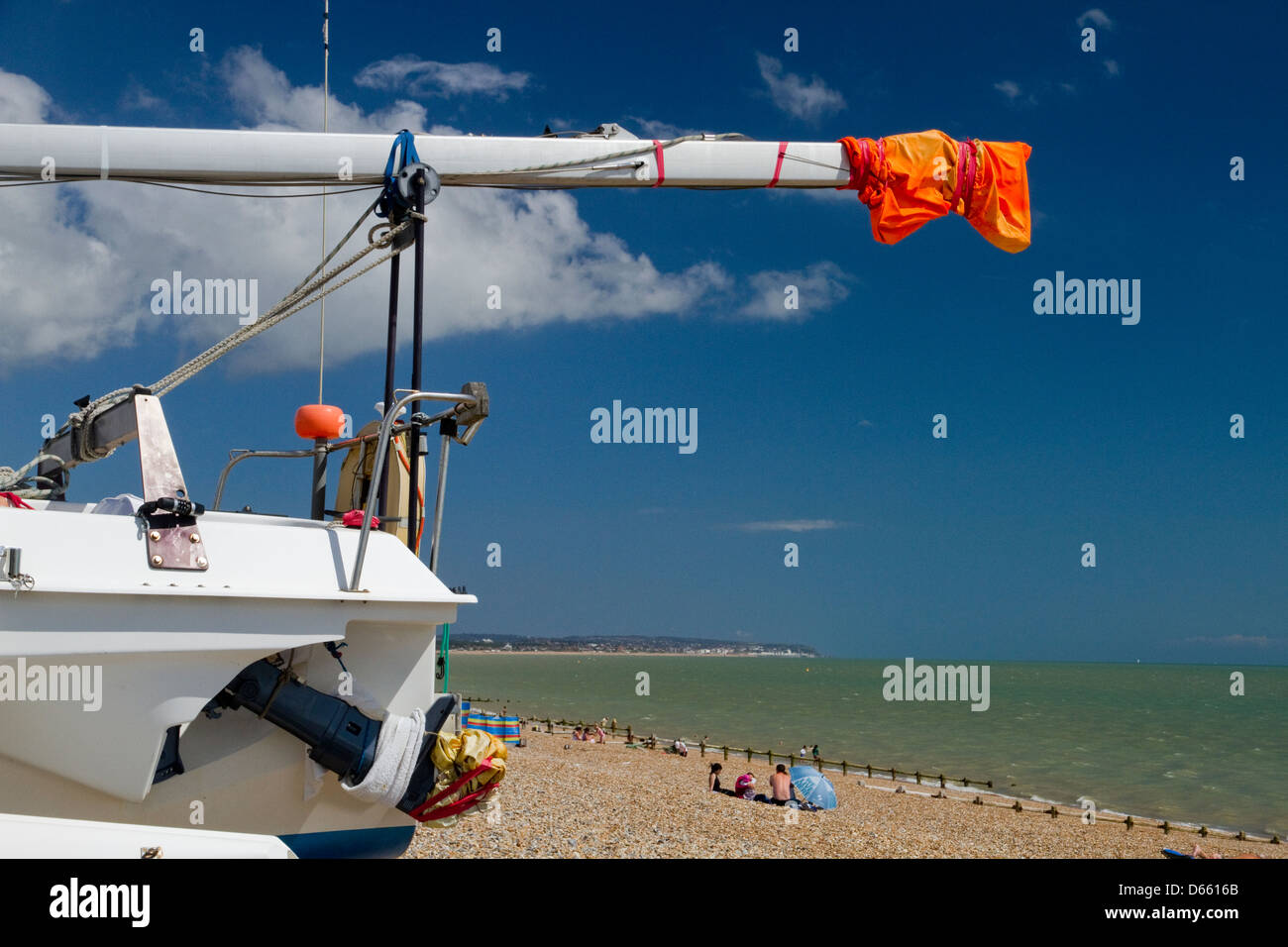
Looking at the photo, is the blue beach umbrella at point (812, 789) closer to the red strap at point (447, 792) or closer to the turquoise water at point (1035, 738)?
the turquoise water at point (1035, 738)

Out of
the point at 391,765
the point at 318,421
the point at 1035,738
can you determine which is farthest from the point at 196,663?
the point at 1035,738

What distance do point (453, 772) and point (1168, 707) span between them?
10254cm

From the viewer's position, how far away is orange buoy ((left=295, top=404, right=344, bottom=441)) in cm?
648

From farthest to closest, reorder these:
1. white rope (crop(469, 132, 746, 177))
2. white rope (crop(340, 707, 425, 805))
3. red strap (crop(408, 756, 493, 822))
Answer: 1. white rope (crop(469, 132, 746, 177))
2. red strap (crop(408, 756, 493, 822))
3. white rope (crop(340, 707, 425, 805))

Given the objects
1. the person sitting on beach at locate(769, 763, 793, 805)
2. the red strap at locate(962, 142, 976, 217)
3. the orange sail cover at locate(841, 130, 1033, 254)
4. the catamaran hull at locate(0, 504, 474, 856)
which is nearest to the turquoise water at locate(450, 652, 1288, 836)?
the person sitting on beach at locate(769, 763, 793, 805)

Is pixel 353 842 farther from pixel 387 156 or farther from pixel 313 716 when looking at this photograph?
pixel 387 156

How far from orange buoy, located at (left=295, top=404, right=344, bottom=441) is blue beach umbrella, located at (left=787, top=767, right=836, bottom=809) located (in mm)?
17550

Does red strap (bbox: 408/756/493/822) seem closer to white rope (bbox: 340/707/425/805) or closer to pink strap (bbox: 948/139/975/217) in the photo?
white rope (bbox: 340/707/425/805)

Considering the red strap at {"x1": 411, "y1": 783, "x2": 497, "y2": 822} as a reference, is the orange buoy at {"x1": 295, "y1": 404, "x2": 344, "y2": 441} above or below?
above

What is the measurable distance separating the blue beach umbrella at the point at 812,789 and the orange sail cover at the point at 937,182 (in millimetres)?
16819

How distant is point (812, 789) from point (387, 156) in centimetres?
1873

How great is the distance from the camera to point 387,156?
250 inches
